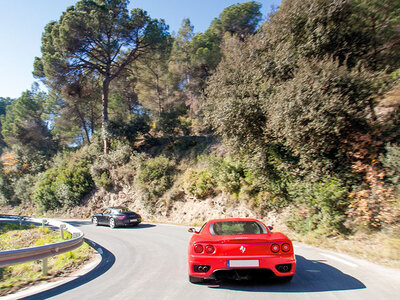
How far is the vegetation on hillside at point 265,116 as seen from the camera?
27.3 feet

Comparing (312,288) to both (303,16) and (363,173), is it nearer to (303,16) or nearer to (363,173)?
(363,173)

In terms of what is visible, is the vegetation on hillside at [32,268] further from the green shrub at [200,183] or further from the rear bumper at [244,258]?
the green shrub at [200,183]

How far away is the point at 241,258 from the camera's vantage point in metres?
4.02

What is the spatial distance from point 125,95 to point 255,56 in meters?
24.7

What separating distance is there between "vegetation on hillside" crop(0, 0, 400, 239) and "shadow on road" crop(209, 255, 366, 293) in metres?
3.59

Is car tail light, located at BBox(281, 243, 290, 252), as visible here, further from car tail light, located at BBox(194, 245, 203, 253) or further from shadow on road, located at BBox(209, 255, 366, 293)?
car tail light, located at BBox(194, 245, 203, 253)

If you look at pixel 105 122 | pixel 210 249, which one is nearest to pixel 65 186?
pixel 105 122

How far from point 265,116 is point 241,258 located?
7.87 m

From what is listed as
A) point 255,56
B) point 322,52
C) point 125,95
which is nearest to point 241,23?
point 125,95

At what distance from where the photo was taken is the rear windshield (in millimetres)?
4867

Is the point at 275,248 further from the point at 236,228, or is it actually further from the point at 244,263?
the point at 236,228

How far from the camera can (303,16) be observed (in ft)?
→ 33.6

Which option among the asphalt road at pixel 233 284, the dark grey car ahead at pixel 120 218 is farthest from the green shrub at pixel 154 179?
the asphalt road at pixel 233 284

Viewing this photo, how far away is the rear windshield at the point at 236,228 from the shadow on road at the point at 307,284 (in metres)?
0.85
